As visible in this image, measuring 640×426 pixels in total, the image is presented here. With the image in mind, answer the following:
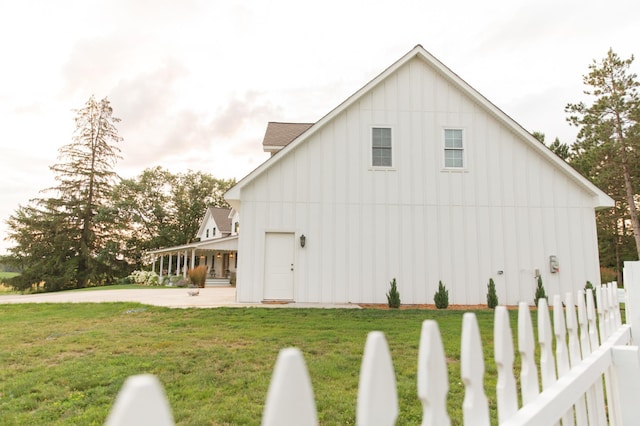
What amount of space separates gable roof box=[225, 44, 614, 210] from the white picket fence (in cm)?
908

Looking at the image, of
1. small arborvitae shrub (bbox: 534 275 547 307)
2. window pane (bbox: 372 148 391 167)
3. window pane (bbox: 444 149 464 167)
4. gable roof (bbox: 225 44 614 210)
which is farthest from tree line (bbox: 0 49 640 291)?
window pane (bbox: 372 148 391 167)

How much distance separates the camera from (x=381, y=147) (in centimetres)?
1125

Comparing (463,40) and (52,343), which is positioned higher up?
(463,40)

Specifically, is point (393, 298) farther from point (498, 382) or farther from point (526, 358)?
point (498, 382)

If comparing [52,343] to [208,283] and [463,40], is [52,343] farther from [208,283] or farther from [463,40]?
[208,283]

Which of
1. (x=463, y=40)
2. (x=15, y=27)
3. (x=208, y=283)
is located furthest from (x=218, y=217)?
(x=463, y=40)

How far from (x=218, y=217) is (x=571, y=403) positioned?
3255cm

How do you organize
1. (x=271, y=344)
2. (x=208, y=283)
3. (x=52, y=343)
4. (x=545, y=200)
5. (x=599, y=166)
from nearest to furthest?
(x=271, y=344)
(x=52, y=343)
(x=545, y=200)
(x=599, y=166)
(x=208, y=283)

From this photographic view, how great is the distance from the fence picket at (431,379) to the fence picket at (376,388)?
150mm

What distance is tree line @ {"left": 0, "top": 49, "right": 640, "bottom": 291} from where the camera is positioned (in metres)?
22.2

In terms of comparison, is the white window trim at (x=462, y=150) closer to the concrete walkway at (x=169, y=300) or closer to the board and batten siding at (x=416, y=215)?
the board and batten siding at (x=416, y=215)

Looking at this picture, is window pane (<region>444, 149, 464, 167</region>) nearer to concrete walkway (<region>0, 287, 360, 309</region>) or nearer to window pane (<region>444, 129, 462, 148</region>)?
window pane (<region>444, 129, 462, 148</region>)

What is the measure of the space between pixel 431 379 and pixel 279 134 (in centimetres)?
1515

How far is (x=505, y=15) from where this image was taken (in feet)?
39.3
